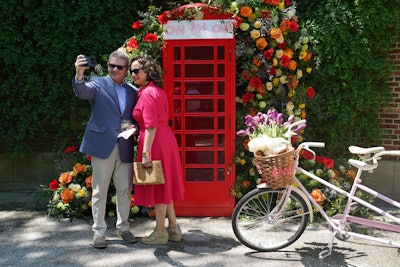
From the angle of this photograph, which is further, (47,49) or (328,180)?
(47,49)

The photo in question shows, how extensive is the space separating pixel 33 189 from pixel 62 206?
183 cm

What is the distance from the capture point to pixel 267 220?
16.0ft

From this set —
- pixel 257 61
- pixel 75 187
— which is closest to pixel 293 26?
pixel 257 61

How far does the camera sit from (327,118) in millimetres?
6758

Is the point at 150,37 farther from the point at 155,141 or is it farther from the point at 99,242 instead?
the point at 99,242

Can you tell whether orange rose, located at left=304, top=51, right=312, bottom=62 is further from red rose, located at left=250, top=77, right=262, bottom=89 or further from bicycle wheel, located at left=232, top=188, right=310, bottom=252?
bicycle wheel, located at left=232, top=188, right=310, bottom=252

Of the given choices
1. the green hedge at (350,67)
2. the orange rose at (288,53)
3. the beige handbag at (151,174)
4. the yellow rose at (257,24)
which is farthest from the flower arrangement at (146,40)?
the green hedge at (350,67)

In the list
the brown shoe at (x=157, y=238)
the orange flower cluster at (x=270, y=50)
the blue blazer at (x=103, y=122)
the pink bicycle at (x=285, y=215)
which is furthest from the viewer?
the orange flower cluster at (x=270, y=50)

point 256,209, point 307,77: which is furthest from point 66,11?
point 256,209

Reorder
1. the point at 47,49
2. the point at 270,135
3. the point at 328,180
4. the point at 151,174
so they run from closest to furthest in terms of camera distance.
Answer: the point at 270,135 → the point at 151,174 → the point at 328,180 → the point at 47,49

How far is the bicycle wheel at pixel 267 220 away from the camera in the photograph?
15.9ft

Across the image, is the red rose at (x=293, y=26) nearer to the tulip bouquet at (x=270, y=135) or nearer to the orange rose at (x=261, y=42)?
the orange rose at (x=261, y=42)

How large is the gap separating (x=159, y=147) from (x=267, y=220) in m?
1.31

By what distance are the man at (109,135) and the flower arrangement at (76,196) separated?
103cm
